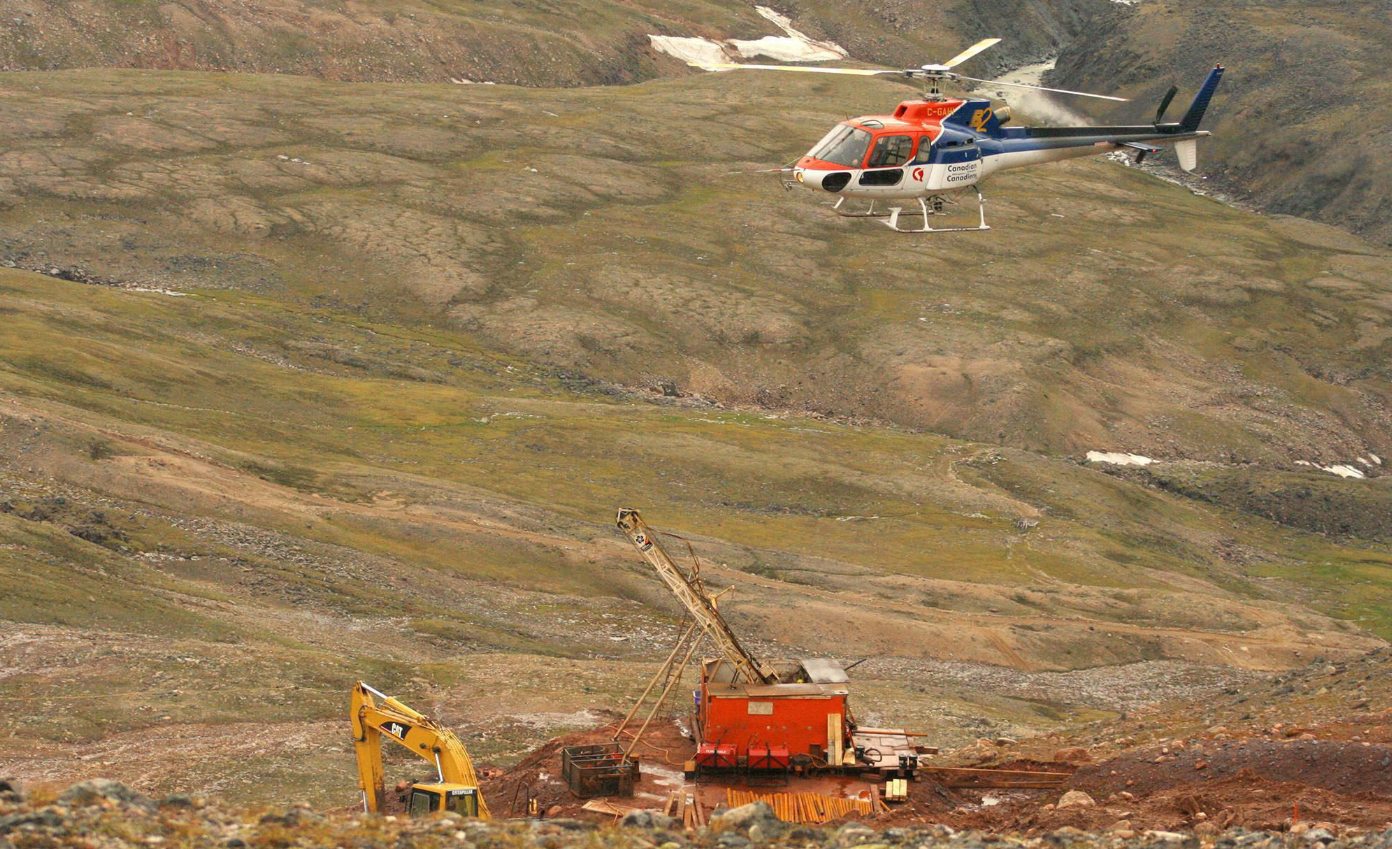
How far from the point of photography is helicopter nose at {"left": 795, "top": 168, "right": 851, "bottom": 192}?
56.4m

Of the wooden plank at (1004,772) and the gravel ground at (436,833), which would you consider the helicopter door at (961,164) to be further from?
the gravel ground at (436,833)

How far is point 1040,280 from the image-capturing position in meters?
125

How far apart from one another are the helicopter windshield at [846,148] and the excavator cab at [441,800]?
119 feet

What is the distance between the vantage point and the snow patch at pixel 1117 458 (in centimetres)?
9994

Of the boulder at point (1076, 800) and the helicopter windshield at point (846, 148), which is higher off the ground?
the helicopter windshield at point (846, 148)

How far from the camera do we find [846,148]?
186 ft

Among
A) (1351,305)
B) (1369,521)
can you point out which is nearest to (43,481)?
(1369,521)

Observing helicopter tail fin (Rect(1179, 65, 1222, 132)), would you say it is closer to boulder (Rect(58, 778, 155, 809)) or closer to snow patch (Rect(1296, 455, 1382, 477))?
snow patch (Rect(1296, 455, 1382, 477))

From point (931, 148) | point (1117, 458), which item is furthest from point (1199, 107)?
point (1117, 458)

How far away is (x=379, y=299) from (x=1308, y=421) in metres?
66.9

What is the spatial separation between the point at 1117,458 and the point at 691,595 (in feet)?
238

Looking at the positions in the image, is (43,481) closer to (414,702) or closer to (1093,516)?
(414,702)

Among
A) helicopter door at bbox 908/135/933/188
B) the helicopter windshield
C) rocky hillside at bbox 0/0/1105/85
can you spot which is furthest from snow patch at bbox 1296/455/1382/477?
rocky hillside at bbox 0/0/1105/85

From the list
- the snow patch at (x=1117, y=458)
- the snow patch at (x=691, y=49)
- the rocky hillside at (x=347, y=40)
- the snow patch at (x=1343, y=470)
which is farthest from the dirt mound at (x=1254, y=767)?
the snow patch at (x=691, y=49)
